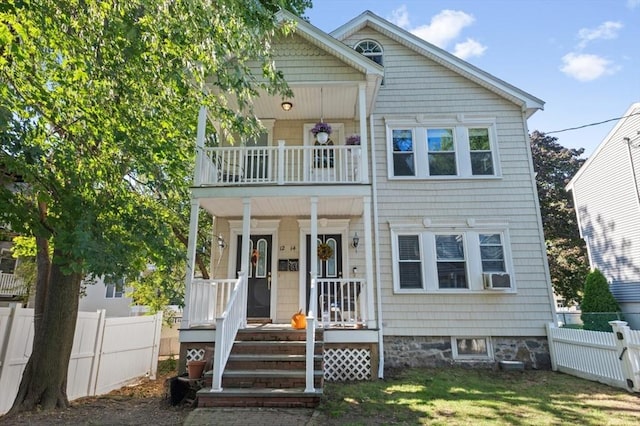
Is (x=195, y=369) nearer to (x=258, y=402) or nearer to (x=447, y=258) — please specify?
(x=258, y=402)

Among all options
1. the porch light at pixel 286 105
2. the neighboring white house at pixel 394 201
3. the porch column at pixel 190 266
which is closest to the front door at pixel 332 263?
the neighboring white house at pixel 394 201

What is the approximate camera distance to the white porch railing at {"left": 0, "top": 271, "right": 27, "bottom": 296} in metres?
17.6

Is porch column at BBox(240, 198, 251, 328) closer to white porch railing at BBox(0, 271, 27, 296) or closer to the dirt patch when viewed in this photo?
the dirt patch

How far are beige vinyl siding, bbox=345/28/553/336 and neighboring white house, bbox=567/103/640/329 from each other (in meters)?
9.34


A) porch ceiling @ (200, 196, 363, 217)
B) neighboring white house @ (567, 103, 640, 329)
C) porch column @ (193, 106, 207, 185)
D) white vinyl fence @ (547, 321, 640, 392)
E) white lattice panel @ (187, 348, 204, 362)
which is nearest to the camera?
white vinyl fence @ (547, 321, 640, 392)

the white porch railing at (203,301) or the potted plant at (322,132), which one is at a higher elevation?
the potted plant at (322,132)

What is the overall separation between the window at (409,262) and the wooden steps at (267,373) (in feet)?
10.0

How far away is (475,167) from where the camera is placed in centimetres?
1005

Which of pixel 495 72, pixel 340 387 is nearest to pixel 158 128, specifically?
pixel 340 387

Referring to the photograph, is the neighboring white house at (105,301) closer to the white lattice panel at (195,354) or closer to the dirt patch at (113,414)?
the white lattice panel at (195,354)

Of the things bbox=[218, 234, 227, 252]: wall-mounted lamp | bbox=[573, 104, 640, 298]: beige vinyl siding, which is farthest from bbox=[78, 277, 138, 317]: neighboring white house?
bbox=[573, 104, 640, 298]: beige vinyl siding

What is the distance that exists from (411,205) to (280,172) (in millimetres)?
3661

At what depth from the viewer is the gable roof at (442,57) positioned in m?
10.1

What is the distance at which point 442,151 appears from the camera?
10172 millimetres
